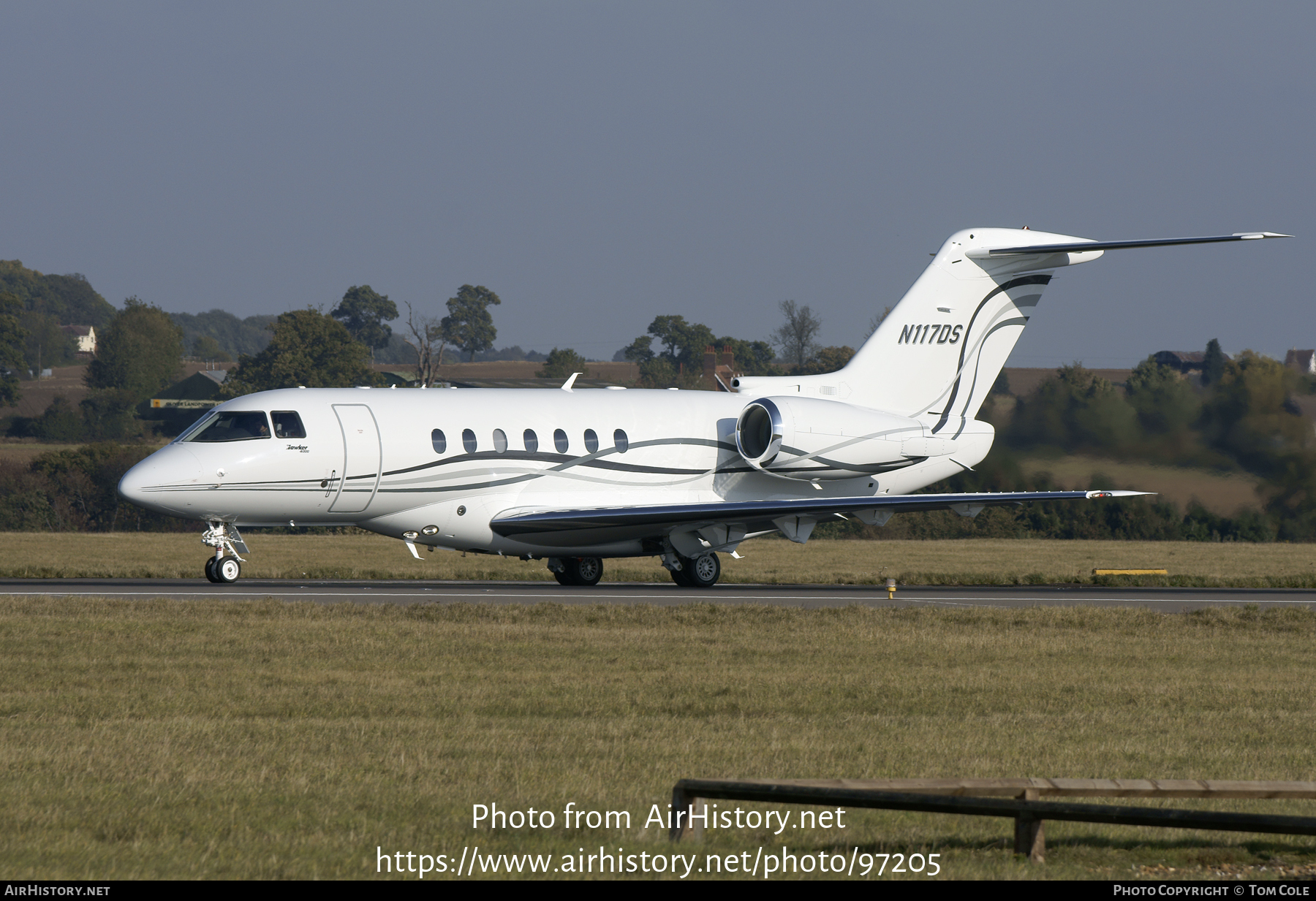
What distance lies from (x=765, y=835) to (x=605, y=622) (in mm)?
12033

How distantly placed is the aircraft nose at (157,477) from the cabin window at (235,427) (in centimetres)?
54

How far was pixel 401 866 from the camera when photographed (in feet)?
24.6

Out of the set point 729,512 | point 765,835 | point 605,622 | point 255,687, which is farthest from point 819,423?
point 765,835

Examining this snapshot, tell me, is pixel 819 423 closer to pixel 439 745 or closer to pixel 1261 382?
pixel 1261 382

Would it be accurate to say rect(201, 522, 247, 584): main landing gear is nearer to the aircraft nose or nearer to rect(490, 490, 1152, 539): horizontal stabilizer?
the aircraft nose

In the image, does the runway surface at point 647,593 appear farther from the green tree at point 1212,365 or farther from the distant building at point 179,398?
the distant building at point 179,398

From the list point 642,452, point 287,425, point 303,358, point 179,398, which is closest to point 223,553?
point 287,425

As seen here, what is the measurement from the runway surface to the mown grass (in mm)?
2518

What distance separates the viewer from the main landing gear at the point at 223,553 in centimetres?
2578

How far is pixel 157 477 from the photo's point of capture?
2450cm

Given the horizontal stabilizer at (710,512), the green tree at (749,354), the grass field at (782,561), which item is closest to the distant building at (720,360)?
the green tree at (749,354)

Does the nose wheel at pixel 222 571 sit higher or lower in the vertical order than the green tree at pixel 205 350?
lower

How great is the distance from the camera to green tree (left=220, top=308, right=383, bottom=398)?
314 ft
